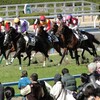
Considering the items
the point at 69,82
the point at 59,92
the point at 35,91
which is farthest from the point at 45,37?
the point at 35,91

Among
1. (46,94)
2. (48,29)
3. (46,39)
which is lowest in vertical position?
(46,39)

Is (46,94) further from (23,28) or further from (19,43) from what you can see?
(23,28)

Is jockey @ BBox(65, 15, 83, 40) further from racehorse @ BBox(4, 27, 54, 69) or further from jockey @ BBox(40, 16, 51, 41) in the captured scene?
racehorse @ BBox(4, 27, 54, 69)

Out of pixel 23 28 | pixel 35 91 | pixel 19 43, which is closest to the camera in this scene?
pixel 35 91

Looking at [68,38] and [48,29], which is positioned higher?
[48,29]

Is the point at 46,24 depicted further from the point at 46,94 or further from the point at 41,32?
the point at 46,94

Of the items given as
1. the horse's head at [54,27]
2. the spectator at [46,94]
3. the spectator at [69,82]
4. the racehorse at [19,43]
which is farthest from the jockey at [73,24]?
the spectator at [46,94]

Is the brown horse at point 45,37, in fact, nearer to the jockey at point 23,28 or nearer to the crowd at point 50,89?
the jockey at point 23,28

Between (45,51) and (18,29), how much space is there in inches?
49.0

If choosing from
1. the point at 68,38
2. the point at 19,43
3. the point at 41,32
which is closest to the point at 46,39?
the point at 41,32

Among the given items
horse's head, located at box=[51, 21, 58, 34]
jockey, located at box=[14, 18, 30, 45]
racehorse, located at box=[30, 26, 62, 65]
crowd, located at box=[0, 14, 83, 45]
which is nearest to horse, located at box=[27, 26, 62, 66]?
racehorse, located at box=[30, 26, 62, 65]

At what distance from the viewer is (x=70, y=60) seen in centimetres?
1956

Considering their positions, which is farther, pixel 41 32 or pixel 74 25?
pixel 74 25

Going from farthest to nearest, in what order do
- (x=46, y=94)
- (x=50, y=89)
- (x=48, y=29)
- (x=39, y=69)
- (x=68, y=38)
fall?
(x=48, y=29), (x=68, y=38), (x=39, y=69), (x=50, y=89), (x=46, y=94)
